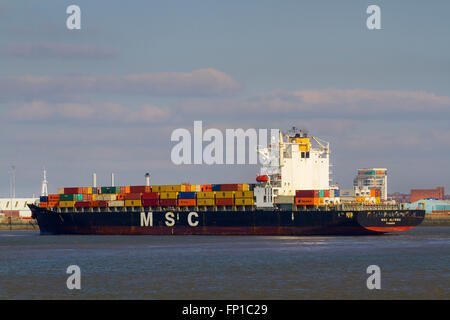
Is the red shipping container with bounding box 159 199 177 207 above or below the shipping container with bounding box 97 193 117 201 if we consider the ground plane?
below

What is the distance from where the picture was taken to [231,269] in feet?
180

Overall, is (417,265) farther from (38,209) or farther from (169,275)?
(38,209)

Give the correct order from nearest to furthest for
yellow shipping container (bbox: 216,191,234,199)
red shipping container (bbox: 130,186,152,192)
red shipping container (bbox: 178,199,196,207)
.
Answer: yellow shipping container (bbox: 216,191,234,199)
red shipping container (bbox: 178,199,196,207)
red shipping container (bbox: 130,186,152,192)

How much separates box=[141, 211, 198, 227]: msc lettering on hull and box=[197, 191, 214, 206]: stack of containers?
5.40ft

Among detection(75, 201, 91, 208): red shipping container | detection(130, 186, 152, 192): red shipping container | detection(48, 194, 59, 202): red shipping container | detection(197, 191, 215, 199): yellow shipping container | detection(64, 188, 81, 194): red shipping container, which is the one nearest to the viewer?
detection(197, 191, 215, 199): yellow shipping container

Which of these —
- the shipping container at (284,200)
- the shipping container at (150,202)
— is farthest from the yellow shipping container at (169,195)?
the shipping container at (284,200)

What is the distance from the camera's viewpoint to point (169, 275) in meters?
51.8

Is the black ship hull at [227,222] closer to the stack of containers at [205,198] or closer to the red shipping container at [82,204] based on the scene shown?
the red shipping container at [82,204]

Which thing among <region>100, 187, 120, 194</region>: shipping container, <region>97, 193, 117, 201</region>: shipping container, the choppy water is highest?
<region>100, 187, 120, 194</region>: shipping container

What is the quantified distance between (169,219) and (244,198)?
11.6 m

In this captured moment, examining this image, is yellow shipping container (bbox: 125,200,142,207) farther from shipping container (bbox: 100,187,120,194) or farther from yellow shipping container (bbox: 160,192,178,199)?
yellow shipping container (bbox: 160,192,178,199)

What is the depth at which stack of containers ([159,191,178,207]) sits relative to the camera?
319 ft

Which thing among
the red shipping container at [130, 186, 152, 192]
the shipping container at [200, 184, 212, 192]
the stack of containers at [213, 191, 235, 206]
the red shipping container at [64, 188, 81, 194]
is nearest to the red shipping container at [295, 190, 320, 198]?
the stack of containers at [213, 191, 235, 206]
